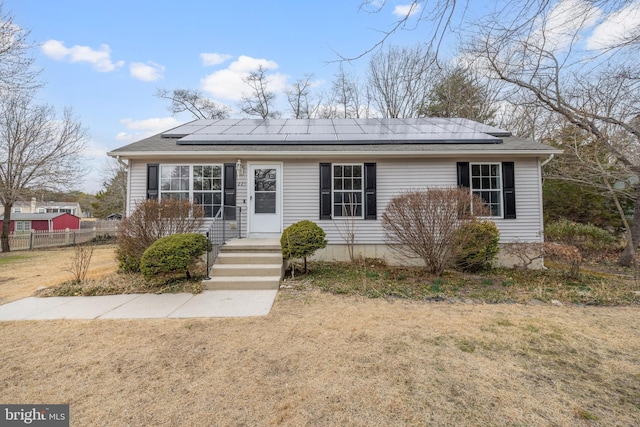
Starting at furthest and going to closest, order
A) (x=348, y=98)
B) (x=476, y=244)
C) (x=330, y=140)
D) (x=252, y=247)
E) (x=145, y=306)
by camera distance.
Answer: (x=348, y=98)
(x=330, y=140)
(x=252, y=247)
(x=476, y=244)
(x=145, y=306)

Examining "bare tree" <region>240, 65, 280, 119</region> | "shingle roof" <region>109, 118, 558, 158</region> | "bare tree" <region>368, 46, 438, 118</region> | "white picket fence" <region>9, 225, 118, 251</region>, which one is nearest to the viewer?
"shingle roof" <region>109, 118, 558, 158</region>

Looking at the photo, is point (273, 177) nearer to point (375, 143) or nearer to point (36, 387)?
point (375, 143)

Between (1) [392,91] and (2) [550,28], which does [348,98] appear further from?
(2) [550,28]

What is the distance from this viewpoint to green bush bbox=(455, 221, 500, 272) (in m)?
5.41

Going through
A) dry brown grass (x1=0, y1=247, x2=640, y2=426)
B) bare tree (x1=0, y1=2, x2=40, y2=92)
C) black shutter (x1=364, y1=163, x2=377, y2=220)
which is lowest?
dry brown grass (x1=0, y1=247, x2=640, y2=426)

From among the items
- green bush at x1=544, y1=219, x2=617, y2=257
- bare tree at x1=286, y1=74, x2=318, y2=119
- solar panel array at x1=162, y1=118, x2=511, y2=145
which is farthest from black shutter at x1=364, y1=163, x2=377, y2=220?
bare tree at x1=286, y1=74, x2=318, y2=119

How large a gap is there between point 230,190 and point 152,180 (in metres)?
2.04

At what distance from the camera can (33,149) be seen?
45.0ft

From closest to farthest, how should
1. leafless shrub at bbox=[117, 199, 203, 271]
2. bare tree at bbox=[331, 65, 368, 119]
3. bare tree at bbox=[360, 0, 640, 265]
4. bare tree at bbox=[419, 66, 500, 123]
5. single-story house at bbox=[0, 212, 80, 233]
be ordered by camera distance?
bare tree at bbox=[360, 0, 640, 265] < leafless shrub at bbox=[117, 199, 203, 271] < bare tree at bbox=[419, 66, 500, 123] < bare tree at bbox=[331, 65, 368, 119] < single-story house at bbox=[0, 212, 80, 233]

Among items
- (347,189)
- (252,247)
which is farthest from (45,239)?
(347,189)

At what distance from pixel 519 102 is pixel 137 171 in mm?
11886

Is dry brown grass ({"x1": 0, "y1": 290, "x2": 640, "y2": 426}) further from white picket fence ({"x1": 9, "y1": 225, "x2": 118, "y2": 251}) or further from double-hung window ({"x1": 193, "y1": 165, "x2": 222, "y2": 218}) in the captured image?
white picket fence ({"x1": 9, "y1": 225, "x2": 118, "y2": 251})

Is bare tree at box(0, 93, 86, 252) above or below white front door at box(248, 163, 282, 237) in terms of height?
above

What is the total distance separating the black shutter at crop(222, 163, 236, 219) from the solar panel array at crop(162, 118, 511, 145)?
87 cm
